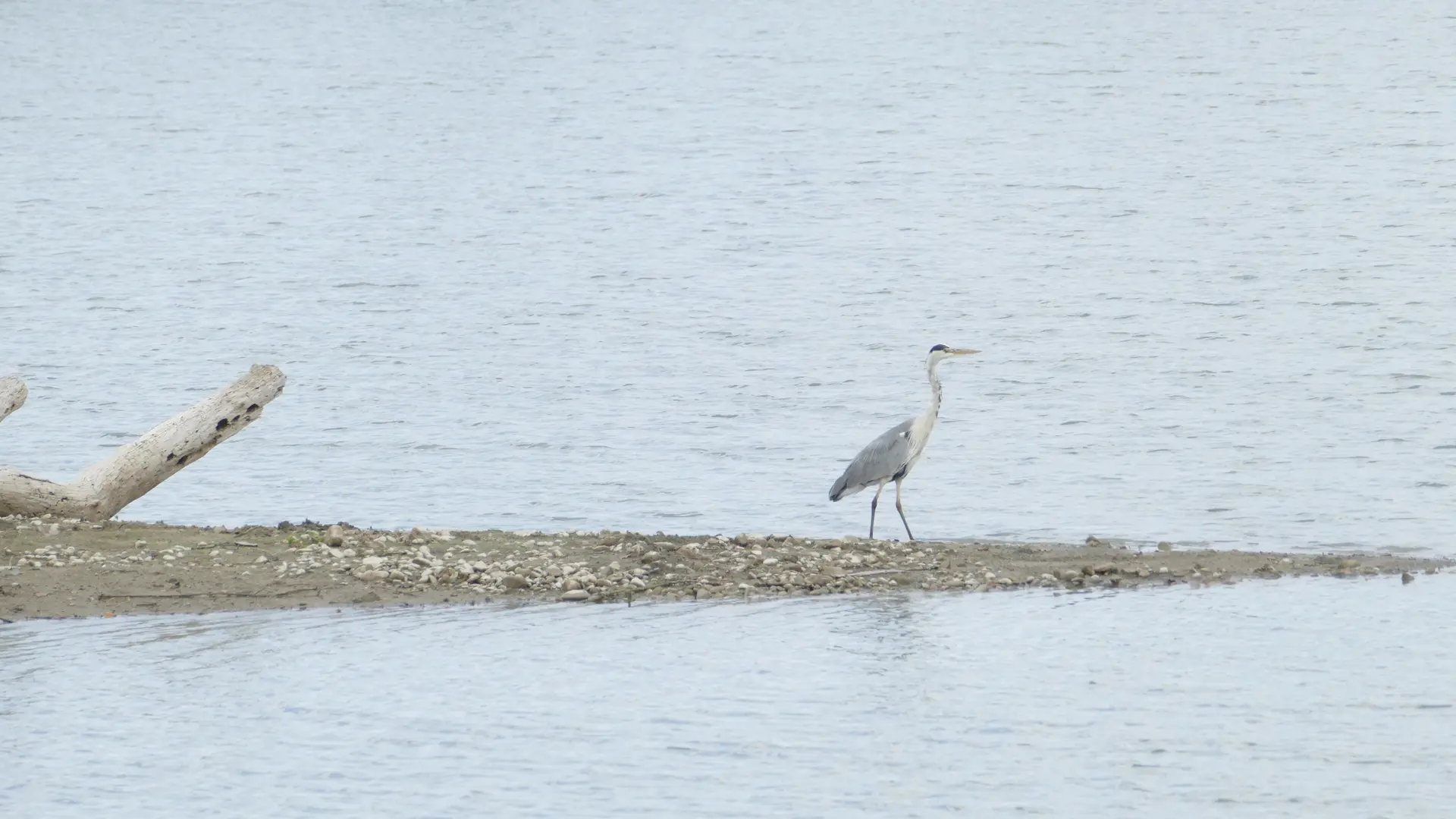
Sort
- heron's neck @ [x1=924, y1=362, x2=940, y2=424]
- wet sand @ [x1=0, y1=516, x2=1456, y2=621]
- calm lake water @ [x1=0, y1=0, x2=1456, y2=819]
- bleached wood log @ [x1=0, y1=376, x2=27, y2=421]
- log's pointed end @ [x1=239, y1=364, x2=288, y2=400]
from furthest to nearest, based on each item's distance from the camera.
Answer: heron's neck @ [x1=924, y1=362, x2=940, y2=424] < log's pointed end @ [x1=239, y1=364, x2=288, y2=400] < bleached wood log @ [x1=0, y1=376, x2=27, y2=421] < wet sand @ [x1=0, y1=516, x2=1456, y2=621] < calm lake water @ [x1=0, y1=0, x2=1456, y2=819]

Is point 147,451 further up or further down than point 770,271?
further down

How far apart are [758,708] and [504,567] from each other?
3.64 metres

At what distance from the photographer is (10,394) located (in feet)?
51.9

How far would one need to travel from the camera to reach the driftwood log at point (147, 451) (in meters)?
15.8

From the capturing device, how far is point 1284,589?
14898 millimetres

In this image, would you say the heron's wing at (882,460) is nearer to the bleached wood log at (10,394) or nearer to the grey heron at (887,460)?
the grey heron at (887,460)

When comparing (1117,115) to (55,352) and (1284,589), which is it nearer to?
(55,352)

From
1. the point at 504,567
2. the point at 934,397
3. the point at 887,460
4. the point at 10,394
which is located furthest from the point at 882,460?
the point at 10,394

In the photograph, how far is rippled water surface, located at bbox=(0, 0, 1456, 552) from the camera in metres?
21.3

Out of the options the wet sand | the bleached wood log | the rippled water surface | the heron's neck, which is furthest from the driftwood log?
the heron's neck

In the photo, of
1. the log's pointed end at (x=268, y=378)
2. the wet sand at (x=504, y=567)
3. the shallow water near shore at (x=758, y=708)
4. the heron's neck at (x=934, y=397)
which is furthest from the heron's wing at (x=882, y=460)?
the log's pointed end at (x=268, y=378)

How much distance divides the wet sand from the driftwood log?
164 millimetres

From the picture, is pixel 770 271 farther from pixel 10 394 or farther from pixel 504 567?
pixel 504 567

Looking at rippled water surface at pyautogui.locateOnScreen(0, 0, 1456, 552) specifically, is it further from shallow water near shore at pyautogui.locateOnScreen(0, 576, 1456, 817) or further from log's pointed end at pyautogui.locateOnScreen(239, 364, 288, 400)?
shallow water near shore at pyautogui.locateOnScreen(0, 576, 1456, 817)
